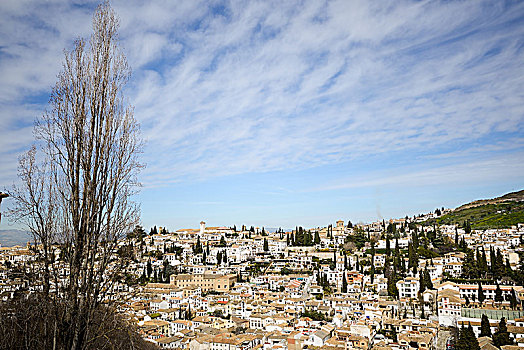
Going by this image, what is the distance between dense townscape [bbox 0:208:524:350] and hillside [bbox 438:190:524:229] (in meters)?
6.27

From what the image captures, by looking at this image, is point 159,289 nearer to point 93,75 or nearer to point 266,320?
point 266,320

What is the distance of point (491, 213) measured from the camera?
53094 mm

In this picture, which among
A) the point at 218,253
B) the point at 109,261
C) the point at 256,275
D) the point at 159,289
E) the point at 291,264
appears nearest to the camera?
the point at 109,261

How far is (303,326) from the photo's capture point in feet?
63.6

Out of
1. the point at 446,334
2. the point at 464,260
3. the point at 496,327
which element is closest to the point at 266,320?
the point at 446,334

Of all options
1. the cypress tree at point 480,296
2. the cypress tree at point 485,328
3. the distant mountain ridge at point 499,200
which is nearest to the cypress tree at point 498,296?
the cypress tree at point 480,296

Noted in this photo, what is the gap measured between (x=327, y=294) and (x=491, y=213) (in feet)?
128

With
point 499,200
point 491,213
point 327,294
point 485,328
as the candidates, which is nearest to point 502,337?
point 485,328

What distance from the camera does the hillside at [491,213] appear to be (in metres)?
46.0

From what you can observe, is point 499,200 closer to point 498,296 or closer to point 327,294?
point 498,296

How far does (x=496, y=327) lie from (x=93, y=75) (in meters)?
21.3

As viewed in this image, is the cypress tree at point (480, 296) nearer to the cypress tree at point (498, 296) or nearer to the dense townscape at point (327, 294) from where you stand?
the dense townscape at point (327, 294)

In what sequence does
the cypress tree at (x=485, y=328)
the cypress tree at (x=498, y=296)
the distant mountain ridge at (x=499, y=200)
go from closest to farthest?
the cypress tree at (x=485, y=328) < the cypress tree at (x=498, y=296) < the distant mountain ridge at (x=499, y=200)

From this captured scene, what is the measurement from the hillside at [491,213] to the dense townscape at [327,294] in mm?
6272
